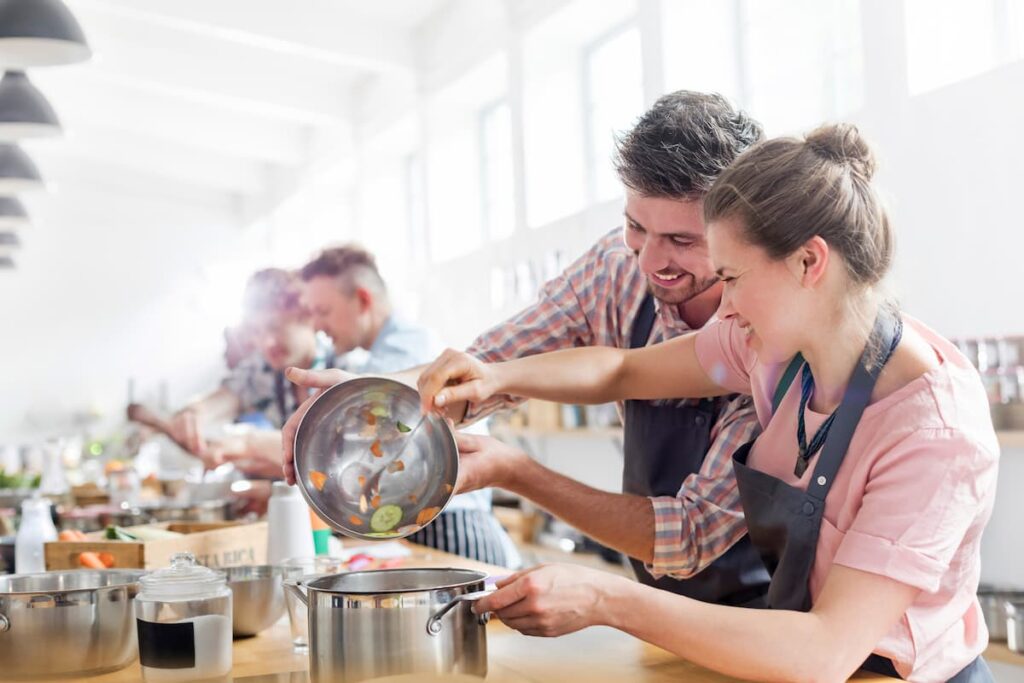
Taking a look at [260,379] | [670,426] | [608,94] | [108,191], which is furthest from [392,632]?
[108,191]

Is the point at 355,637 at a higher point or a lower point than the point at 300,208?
lower

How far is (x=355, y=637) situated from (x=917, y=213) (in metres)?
2.95

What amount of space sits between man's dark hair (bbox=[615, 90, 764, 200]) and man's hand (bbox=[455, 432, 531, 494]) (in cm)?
49

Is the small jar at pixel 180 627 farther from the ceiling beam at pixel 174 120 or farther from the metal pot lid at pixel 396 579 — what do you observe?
the ceiling beam at pixel 174 120

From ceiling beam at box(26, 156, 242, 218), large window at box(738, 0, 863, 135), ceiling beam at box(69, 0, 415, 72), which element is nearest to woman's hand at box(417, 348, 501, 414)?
large window at box(738, 0, 863, 135)

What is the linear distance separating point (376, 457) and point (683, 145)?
0.73m

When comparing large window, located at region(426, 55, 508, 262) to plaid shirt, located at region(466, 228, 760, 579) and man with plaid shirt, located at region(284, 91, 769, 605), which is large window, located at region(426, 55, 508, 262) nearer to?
plaid shirt, located at region(466, 228, 760, 579)

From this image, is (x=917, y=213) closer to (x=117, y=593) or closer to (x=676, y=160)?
(x=676, y=160)

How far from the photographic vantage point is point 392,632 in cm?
134

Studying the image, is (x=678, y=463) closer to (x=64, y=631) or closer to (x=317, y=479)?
(x=317, y=479)

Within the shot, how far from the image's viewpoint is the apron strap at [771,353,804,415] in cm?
170

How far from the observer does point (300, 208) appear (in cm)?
1181

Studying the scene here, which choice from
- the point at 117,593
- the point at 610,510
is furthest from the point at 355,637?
the point at 610,510

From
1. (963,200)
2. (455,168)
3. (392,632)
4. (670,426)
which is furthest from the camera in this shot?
(455,168)
